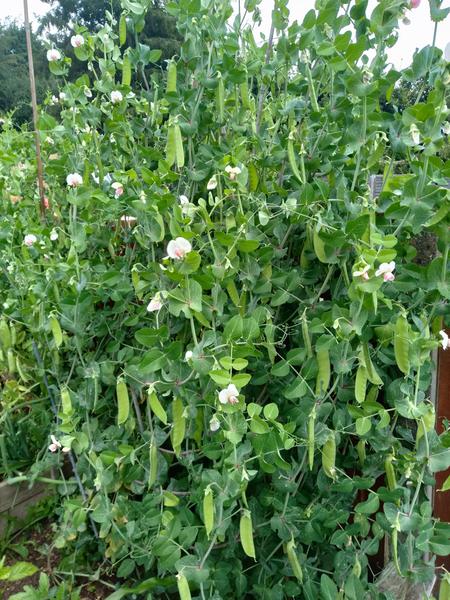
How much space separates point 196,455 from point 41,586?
642 mm

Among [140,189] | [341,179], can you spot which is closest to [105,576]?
[140,189]

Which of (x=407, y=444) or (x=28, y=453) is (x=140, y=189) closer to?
(x=407, y=444)

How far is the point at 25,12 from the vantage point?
1.79m

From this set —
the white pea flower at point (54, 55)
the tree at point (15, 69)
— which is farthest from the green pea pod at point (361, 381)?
the tree at point (15, 69)

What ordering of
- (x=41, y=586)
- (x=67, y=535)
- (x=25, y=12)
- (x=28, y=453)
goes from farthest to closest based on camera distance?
(x=28, y=453) → (x=25, y=12) → (x=67, y=535) → (x=41, y=586)

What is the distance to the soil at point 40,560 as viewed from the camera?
5.82 feet

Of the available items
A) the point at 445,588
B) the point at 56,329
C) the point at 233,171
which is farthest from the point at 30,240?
the point at 445,588

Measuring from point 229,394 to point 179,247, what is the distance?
0.32 m

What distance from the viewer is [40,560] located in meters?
1.93

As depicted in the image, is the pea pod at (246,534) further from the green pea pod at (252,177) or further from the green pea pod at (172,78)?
the green pea pod at (172,78)

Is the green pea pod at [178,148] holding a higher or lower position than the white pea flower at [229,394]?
higher

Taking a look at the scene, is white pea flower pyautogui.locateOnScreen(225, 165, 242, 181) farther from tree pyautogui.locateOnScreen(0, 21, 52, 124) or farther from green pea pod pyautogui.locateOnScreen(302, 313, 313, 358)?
tree pyautogui.locateOnScreen(0, 21, 52, 124)

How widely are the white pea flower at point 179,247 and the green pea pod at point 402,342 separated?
49 cm

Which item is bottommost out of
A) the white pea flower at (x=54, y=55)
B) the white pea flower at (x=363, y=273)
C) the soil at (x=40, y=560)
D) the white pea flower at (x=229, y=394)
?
the soil at (x=40, y=560)
